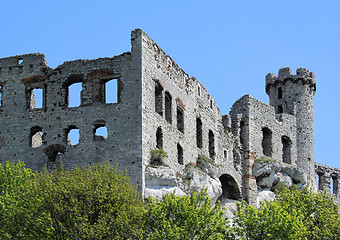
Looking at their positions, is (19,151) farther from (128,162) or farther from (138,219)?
(138,219)

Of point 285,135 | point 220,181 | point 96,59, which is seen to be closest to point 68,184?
point 96,59

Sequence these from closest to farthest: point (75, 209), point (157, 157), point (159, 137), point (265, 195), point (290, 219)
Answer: point (75, 209)
point (290, 219)
point (157, 157)
point (159, 137)
point (265, 195)

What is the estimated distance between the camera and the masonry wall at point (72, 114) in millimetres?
44625

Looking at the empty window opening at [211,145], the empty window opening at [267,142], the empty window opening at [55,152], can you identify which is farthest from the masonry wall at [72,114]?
the empty window opening at [267,142]

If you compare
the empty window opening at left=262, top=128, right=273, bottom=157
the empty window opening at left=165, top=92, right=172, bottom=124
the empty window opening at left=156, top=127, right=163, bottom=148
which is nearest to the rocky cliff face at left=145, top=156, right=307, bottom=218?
the empty window opening at left=156, top=127, right=163, bottom=148

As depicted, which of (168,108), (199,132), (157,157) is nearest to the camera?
(157,157)

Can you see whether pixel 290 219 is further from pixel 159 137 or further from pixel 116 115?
pixel 116 115

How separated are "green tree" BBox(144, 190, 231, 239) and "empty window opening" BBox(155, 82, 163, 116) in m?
7.62

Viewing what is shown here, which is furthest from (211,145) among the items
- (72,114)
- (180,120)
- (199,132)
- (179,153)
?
(72,114)

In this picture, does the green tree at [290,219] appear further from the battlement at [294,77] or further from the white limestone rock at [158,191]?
the battlement at [294,77]

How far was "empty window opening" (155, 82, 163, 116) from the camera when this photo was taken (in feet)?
154

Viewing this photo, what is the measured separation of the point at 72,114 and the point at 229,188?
553 inches

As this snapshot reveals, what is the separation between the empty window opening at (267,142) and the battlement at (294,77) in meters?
5.52

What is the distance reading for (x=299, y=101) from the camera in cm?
6184
